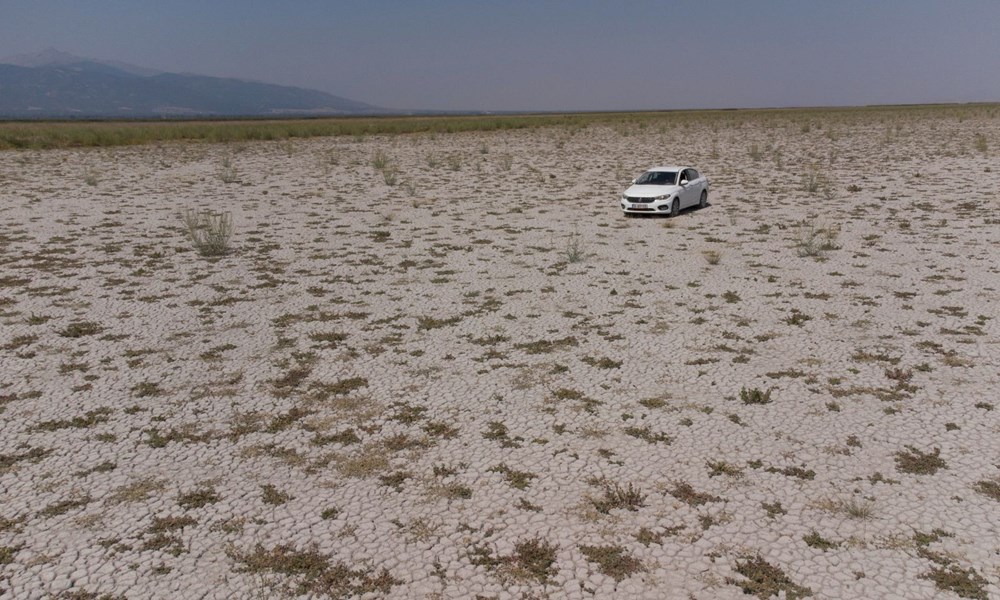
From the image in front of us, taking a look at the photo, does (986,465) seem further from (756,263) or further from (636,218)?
(636,218)

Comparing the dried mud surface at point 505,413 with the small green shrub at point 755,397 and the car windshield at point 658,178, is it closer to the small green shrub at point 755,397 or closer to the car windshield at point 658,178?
the small green shrub at point 755,397

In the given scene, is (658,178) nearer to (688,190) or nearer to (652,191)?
(688,190)

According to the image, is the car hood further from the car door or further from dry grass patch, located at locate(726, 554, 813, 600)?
dry grass patch, located at locate(726, 554, 813, 600)

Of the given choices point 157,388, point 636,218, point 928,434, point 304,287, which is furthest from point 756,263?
point 157,388

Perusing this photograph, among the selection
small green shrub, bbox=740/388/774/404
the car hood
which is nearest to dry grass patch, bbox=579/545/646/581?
small green shrub, bbox=740/388/774/404

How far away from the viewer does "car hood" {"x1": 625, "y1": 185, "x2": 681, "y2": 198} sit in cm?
2099

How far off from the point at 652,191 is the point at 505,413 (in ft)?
49.0

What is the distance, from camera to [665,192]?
21.0m

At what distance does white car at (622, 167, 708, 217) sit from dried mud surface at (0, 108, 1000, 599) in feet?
7.65

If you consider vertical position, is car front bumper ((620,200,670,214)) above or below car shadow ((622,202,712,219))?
above

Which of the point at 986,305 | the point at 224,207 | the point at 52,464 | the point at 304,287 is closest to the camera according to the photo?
the point at 52,464

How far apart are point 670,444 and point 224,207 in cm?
2119

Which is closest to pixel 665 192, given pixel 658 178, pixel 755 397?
pixel 658 178

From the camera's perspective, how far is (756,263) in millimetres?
15141
